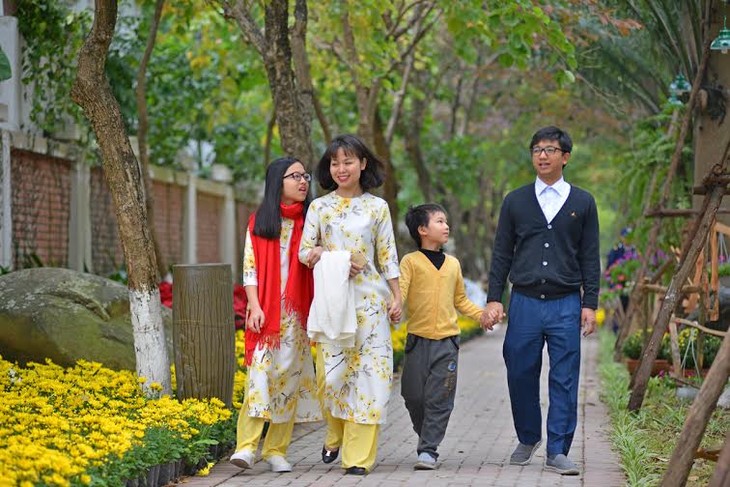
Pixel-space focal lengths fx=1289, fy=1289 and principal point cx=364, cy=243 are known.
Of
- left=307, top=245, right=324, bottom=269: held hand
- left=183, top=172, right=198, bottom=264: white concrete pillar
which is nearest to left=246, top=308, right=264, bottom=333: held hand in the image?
left=307, top=245, right=324, bottom=269: held hand

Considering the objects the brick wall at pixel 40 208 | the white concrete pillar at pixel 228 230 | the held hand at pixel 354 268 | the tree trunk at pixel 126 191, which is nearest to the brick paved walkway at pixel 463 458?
the tree trunk at pixel 126 191

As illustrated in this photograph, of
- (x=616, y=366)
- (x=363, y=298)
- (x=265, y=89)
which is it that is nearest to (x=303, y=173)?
(x=363, y=298)

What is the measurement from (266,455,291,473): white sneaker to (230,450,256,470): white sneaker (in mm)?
160

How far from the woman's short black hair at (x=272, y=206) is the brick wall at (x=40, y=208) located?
201 inches

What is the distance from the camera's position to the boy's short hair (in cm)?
795

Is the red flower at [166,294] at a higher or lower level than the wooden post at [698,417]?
higher

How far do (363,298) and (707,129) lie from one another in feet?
18.1

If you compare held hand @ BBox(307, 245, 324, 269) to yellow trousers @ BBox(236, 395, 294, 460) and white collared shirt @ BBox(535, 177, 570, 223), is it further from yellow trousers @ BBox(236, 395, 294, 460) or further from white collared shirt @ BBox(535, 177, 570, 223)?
white collared shirt @ BBox(535, 177, 570, 223)

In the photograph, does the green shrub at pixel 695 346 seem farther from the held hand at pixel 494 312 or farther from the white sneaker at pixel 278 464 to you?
the white sneaker at pixel 278 464

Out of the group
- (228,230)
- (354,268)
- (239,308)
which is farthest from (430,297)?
(228,230)

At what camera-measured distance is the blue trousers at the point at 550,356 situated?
752cm

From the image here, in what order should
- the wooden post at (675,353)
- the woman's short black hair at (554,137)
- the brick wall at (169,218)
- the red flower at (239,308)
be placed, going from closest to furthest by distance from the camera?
1. the woman's short black hair at (554,137)
2. the wooden post at (675,353)
3. the red flower at (239,308)
4. the brick wall at (169,218)

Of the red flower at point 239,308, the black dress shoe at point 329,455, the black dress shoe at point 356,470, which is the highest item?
the red flower at point 239,308

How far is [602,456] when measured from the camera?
825cm
